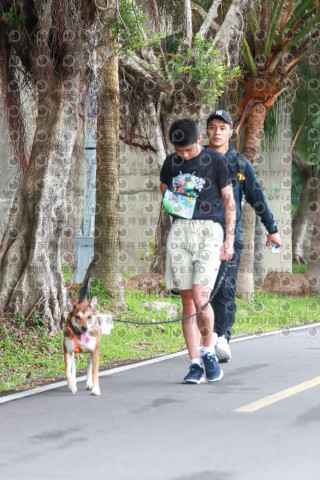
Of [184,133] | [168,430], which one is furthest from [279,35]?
[168,430]

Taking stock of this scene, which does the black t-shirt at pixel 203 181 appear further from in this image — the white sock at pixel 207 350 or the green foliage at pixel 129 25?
the green foliage at pixel 129 25

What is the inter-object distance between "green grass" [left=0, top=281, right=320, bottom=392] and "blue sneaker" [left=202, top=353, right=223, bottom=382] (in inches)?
61.7

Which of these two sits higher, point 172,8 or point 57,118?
point 172,8

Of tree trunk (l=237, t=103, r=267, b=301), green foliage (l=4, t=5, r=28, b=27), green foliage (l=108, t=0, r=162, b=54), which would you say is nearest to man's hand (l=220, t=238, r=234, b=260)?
green foliage (l=4, t=5, r=28, b=27)

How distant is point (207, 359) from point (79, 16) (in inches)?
183

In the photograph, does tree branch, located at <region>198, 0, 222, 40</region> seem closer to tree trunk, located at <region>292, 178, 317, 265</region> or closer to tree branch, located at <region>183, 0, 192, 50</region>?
tree branch, located at <region>183, 0, 192, 50</region>

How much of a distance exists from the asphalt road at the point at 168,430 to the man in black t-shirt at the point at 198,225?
0.50 m

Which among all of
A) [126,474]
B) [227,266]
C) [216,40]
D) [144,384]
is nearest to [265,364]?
[227,266]

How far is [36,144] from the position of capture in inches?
419

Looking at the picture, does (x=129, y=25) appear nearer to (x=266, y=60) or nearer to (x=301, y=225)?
(x=266, y=60)

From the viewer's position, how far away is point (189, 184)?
24.9ft

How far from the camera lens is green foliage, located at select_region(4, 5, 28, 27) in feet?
33.5

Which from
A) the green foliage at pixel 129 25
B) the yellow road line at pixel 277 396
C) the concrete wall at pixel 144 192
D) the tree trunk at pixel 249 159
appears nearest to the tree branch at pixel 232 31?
the tree trunk at pixel 249 159

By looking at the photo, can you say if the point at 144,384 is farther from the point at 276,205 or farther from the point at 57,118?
the point at 276,205
